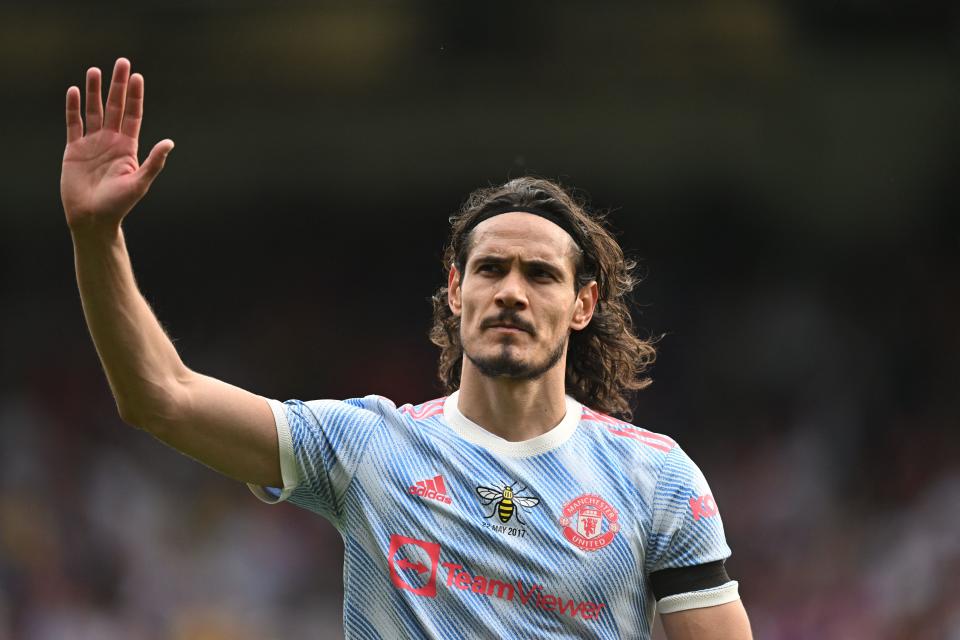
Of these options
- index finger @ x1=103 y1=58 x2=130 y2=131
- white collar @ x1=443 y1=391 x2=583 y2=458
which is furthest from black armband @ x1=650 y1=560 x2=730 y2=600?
index finger @ x1=103 y1=58 x2=130 y2=131

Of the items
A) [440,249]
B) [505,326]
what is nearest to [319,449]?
[505,326]

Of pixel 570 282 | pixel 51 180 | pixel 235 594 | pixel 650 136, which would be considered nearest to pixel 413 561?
pixel 570 282

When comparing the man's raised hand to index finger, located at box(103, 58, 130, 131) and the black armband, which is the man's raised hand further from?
→ the black armband

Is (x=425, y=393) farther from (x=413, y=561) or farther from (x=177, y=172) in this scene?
(x=413, y=561)

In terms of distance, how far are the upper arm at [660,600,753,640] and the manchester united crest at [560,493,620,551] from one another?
0.29 m

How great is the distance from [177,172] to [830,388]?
610cm

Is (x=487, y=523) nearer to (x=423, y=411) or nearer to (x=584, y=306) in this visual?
(x=423, y=411)

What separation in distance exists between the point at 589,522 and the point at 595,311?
40.3 inches

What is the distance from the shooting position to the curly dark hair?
4473 mm

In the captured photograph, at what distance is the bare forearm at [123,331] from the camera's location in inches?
130

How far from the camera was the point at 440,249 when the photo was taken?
12297 millimetres

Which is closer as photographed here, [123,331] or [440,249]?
[123,331]

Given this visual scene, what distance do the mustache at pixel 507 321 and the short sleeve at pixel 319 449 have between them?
0.44m

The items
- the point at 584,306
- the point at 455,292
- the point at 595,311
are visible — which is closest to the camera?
the point at 455,292
